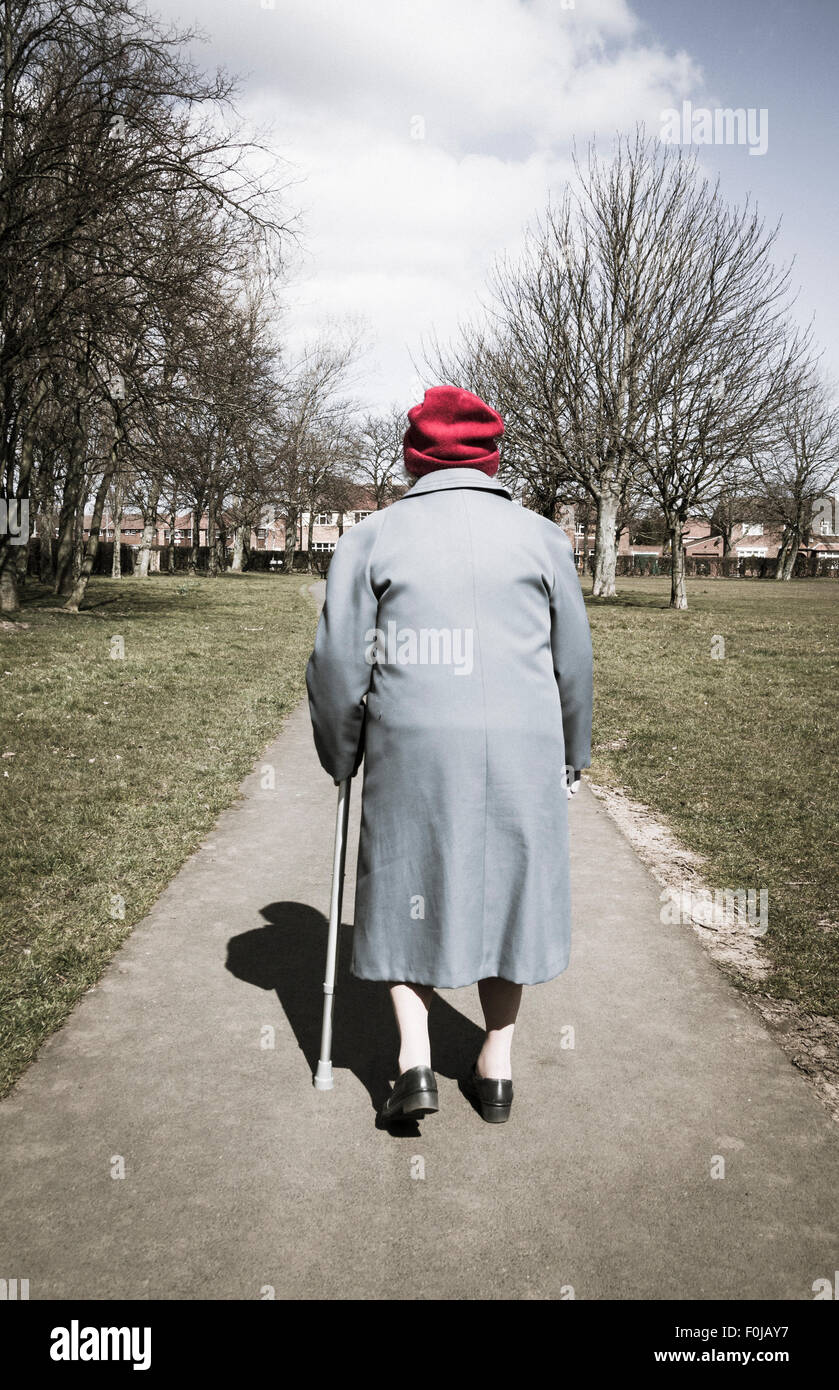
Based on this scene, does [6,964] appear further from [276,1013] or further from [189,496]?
[189,496]

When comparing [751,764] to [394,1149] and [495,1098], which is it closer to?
[495,1098]

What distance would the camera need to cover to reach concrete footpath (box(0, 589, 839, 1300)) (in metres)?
2.20

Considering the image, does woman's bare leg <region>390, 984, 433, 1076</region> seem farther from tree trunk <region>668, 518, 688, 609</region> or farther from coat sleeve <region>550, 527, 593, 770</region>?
tree trunk <region>668, 518, 688, 609</region>

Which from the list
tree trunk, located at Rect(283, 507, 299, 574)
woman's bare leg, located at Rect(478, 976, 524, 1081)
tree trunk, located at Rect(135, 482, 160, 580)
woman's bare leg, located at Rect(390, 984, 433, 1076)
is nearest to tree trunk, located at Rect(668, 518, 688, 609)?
tree trunk, located at Rect(135, 482, 160, 580)

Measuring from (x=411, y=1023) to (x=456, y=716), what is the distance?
93 cm

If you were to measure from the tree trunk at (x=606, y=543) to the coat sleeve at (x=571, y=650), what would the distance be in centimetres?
2855

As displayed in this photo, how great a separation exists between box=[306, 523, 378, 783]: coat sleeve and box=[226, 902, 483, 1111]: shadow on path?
105 centimetres

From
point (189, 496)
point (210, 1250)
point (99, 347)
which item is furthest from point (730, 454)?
point (189, 496)

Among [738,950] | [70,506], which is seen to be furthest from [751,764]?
[70,506]

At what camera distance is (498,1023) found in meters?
2.77

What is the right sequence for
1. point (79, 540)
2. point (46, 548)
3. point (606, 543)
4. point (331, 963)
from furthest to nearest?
1. point (46, 548)
2. point (606, 543)
3. point (79, 540)
4. point (331, 963)

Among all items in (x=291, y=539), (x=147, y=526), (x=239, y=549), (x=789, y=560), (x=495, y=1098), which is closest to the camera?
(x=495, y=1098)

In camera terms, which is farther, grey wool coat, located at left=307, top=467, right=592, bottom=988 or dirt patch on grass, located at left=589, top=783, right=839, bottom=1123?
dirt patch on grass, located at left=589, top=783, right=839, bottom=1123
